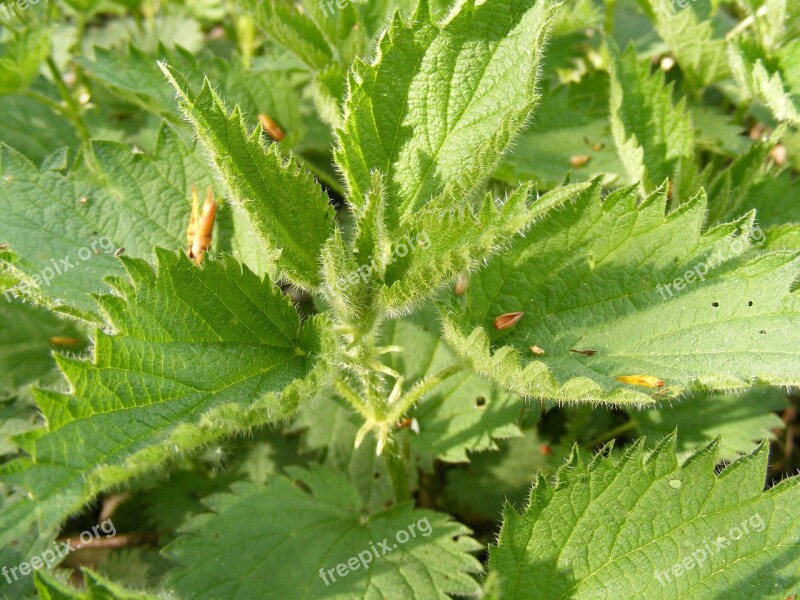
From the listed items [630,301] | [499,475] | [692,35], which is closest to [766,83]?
[692,35]

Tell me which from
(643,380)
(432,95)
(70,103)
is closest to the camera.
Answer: (643,380)

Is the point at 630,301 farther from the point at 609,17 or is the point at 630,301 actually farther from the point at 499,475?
the point at 609,17

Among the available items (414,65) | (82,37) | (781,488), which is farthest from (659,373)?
(82,37)

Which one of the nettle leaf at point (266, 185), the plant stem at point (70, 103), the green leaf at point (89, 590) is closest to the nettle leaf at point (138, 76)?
the plant stem at point (70, 103)

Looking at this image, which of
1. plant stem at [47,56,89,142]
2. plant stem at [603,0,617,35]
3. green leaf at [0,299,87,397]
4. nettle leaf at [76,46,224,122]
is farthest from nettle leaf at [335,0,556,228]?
plant stem at [47,56,89,142]

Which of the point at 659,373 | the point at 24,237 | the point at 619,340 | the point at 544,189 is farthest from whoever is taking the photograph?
the point at 544,189

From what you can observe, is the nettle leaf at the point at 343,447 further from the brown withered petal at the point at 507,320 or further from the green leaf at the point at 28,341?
the green leaf at the point at 28,341

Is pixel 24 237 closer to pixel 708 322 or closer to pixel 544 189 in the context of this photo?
pixel 544 189

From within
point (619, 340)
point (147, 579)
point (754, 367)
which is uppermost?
point (619, 340)
